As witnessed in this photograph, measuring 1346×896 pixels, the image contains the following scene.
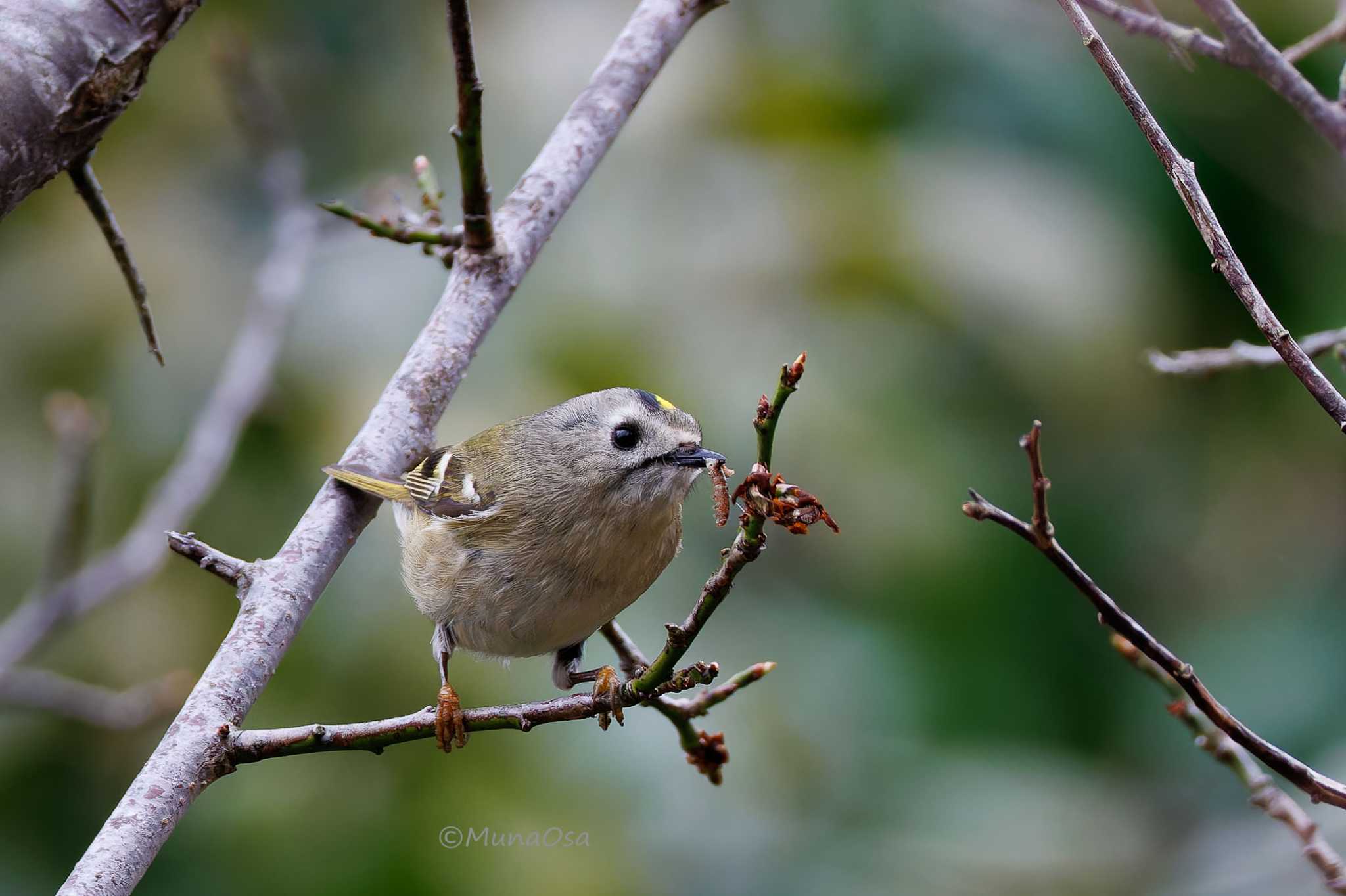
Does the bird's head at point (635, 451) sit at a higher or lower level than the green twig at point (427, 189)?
lower

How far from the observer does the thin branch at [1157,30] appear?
1085mm

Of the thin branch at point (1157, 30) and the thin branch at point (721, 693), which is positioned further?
the thin branch at point (721, 693)

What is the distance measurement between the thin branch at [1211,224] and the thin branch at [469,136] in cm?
74

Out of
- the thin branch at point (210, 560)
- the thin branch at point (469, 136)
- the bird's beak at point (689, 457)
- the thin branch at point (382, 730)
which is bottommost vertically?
the thin branch at point (382, 730)

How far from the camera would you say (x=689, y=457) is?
1.77 meters

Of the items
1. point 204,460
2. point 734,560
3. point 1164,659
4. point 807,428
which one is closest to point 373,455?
point 204,460

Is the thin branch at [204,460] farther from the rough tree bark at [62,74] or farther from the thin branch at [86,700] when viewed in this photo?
the rough tree bark at [62,74]

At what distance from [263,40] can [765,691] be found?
3286 millimetres

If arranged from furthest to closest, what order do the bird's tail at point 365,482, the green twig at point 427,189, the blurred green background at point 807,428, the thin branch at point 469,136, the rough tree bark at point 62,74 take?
1. the blurred green background at point 807,428
2. the green twig at point 427,189
3. the bird's tail at point 365,482
4. the thin branch at point 469,136
5. the rough tree bark at point 62,74

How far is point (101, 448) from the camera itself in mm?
3795

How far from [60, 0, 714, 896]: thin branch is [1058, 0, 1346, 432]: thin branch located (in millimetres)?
1069

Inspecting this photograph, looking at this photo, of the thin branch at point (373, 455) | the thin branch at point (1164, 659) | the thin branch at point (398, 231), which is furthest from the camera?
the thin branch at point (398, 231)

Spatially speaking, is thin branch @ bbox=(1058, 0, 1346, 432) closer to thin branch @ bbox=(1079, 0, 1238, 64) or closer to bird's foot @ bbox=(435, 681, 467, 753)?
thin branch @ bbox=(1079, 0, 1238, 64)

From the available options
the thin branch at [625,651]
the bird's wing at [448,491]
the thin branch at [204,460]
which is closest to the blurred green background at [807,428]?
the thin branch at [204,460]
